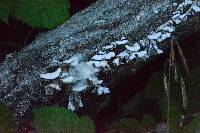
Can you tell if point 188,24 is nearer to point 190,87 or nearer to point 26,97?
point 190,87

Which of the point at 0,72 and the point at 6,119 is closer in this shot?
the point at 6,119

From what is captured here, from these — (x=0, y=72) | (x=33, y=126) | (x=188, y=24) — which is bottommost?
(x=33, y=126)

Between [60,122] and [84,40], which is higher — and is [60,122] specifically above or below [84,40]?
below

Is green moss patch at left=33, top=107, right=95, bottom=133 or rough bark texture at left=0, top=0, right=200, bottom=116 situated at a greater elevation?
rough bark texture at left=0, top=0, right=200, bottom=116

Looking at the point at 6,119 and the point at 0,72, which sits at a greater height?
the point at 0,72

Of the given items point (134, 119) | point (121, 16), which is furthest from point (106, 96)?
point (121, 16)

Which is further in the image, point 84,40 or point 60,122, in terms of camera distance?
point 84,40

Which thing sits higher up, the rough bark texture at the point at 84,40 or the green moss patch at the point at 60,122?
the rough bark texture at the point at 84,40
